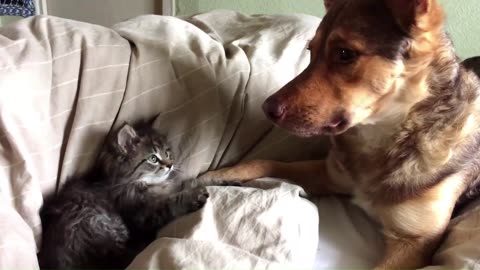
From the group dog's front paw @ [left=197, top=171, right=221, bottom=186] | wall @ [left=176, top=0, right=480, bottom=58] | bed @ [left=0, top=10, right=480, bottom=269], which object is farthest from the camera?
wall @ [left=176, top=0, right=480, bottom=58]

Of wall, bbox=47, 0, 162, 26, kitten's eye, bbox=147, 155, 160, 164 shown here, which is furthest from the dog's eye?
wall, bbox=47, 0, 162, 26

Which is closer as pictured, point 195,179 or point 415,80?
point 415,80

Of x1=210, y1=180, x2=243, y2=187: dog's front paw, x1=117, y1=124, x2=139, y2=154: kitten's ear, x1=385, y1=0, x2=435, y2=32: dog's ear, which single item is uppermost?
x1=385, y1=0, x2=435, y2=32: dog's ear

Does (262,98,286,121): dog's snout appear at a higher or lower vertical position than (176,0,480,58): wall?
higher

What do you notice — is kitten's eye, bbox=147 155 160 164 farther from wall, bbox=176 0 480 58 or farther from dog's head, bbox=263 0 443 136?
wall, bbox=176 0 480 58

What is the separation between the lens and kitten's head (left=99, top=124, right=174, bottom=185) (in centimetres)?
142

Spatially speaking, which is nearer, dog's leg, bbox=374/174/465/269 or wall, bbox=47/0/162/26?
dog's leg, bbox=374/174/465/269

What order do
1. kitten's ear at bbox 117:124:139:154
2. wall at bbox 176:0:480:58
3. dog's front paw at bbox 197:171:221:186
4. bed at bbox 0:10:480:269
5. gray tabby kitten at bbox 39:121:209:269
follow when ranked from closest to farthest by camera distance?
bed at bbox 0:10:480:269 < gray tabby kitten at bbox 39:121:209:269 < kitten's ear at bbox 117:124:139:154 < dog's front paw at bbox 197:171:221:186 < wall at bbox 176:0:480:58

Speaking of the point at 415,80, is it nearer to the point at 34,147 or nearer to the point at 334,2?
the point at 334,2

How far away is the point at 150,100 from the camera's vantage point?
1.49 metres

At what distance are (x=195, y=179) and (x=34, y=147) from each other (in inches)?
17.8

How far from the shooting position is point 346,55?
1238 millimetres

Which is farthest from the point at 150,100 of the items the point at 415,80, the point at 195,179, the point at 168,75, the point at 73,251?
the point at 415,80

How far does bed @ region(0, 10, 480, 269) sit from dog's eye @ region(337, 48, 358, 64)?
35 centimetres
